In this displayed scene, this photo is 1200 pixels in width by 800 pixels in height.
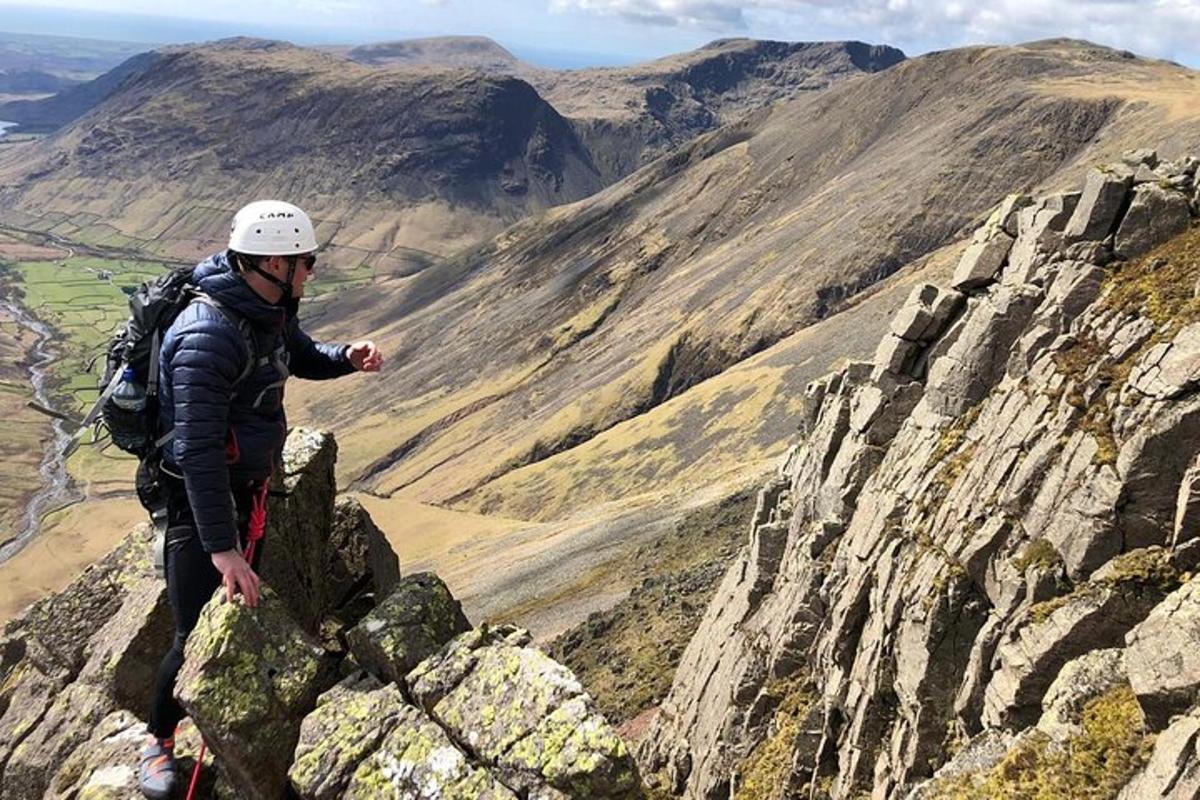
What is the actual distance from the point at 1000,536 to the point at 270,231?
1618 centimetres

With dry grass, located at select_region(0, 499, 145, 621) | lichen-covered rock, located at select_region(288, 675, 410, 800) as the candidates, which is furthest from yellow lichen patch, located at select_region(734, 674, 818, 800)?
dry grass, located at select_region(0, 499, 145, 621)

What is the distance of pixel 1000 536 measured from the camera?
59.7ft

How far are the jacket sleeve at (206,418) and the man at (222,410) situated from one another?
12 mm

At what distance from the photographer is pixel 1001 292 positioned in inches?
831

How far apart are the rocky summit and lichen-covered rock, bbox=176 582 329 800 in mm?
19

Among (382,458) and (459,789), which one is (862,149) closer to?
(382,458)

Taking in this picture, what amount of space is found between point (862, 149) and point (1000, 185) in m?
62.2

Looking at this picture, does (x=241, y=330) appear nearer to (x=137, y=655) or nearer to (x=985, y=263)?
(x=137, y=655)

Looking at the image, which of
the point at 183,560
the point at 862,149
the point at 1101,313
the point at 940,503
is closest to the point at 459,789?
the point at 183,560

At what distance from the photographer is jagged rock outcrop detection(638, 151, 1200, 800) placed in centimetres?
1494

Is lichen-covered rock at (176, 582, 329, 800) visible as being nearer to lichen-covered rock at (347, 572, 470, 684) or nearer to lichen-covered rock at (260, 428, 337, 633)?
lichen-covered rock at (347, 572, 470, 684)

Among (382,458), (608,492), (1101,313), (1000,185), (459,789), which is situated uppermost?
(1000,185)

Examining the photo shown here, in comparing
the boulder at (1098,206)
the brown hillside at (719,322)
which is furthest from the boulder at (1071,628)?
the brown hillside at (719,322)

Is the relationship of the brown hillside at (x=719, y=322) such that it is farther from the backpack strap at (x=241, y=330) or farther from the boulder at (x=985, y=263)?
the backpack strap at (x=241, y=330)
